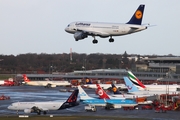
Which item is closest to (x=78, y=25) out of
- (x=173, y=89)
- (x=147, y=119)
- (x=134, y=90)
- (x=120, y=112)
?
(x=147, y=119)

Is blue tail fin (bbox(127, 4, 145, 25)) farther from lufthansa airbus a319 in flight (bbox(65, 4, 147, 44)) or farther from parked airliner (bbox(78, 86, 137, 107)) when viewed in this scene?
parked airliner (bbox(78, 86, 137, 107))

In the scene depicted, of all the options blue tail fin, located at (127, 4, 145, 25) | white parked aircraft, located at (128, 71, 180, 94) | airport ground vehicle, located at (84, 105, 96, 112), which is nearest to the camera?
blue tail fin, located at (127, 4, 145, 25)

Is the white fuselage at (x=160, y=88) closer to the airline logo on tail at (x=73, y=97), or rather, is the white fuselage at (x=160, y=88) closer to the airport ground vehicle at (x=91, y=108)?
the airport ground vehicle at (x=91, y=108)

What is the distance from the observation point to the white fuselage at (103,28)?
74787mm

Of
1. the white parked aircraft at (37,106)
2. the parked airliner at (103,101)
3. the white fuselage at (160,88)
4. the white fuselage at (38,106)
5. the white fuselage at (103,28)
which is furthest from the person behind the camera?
the white fuselage at (160,88)

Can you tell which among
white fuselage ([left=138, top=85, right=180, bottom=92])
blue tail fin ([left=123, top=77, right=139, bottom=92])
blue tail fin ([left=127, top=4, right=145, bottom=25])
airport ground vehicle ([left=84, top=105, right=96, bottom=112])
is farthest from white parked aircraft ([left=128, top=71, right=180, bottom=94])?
blue tail fin ([left=127, top=4, right=145, bottom=25])

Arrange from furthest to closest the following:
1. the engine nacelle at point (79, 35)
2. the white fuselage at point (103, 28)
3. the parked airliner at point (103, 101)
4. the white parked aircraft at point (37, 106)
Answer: the parked airliner at point (103, 101), the white parked aircraft at point (37, 106), the engine nacelle at point (79, 35), the white fuselage at point (103, 28)

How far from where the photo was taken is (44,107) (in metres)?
102

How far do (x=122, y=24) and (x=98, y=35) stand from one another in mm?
4548

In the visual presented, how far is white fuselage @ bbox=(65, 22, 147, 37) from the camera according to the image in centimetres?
7479

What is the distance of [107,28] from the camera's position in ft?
253

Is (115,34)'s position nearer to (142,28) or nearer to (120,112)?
(142,28)

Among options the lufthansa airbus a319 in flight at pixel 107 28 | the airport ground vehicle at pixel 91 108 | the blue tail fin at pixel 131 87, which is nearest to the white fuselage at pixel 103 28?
the lufthansa airbus a319 in flight at pixel 107 28

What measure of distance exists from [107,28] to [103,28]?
1023mm
